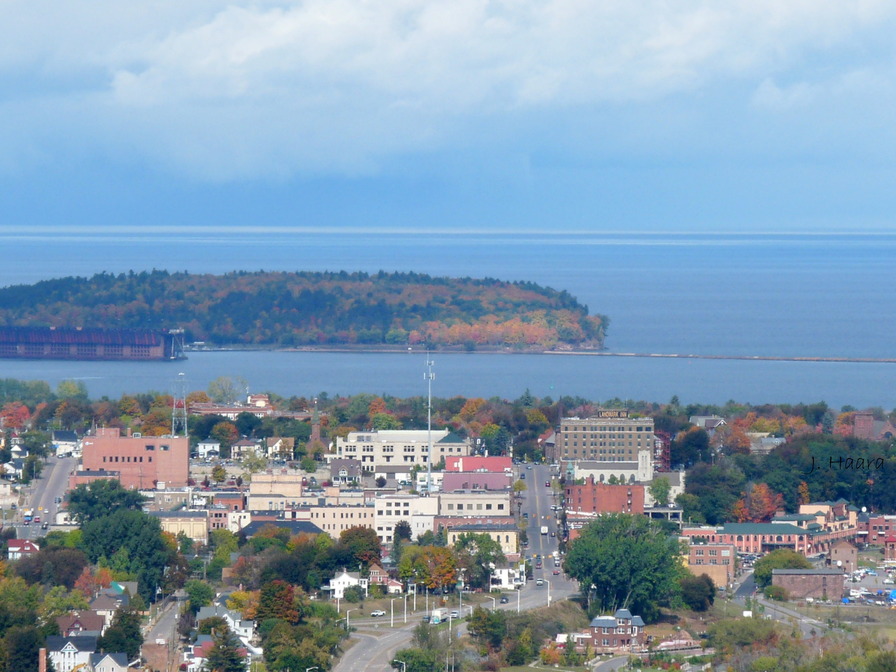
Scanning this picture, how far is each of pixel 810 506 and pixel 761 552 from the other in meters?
2.56

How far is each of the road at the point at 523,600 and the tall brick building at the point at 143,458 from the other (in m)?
6.99

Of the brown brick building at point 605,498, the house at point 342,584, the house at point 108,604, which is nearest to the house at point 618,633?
the house at point 342,584

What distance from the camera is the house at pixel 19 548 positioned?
3369cm

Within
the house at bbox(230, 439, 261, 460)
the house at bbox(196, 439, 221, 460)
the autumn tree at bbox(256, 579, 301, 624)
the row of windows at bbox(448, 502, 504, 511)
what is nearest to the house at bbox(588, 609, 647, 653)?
the autumn tree at bbox(256, 579, 301, 624)

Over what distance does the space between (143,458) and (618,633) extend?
1489cm

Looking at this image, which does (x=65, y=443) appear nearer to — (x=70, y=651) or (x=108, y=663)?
(x=70, y=651)

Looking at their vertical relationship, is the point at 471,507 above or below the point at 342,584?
above

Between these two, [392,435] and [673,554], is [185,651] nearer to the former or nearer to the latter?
[673,554]

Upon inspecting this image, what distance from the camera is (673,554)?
33.6 m

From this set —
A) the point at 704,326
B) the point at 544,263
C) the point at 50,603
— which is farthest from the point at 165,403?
the point at 544,263

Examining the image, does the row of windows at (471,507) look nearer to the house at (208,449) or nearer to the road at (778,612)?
the road at (778,612)

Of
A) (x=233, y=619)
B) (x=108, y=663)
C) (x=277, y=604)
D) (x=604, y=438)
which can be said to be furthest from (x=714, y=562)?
(x=108, y=663)

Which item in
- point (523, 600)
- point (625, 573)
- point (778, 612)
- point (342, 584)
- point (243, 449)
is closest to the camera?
point (625, 573)

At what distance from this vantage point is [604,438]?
45.3 m
